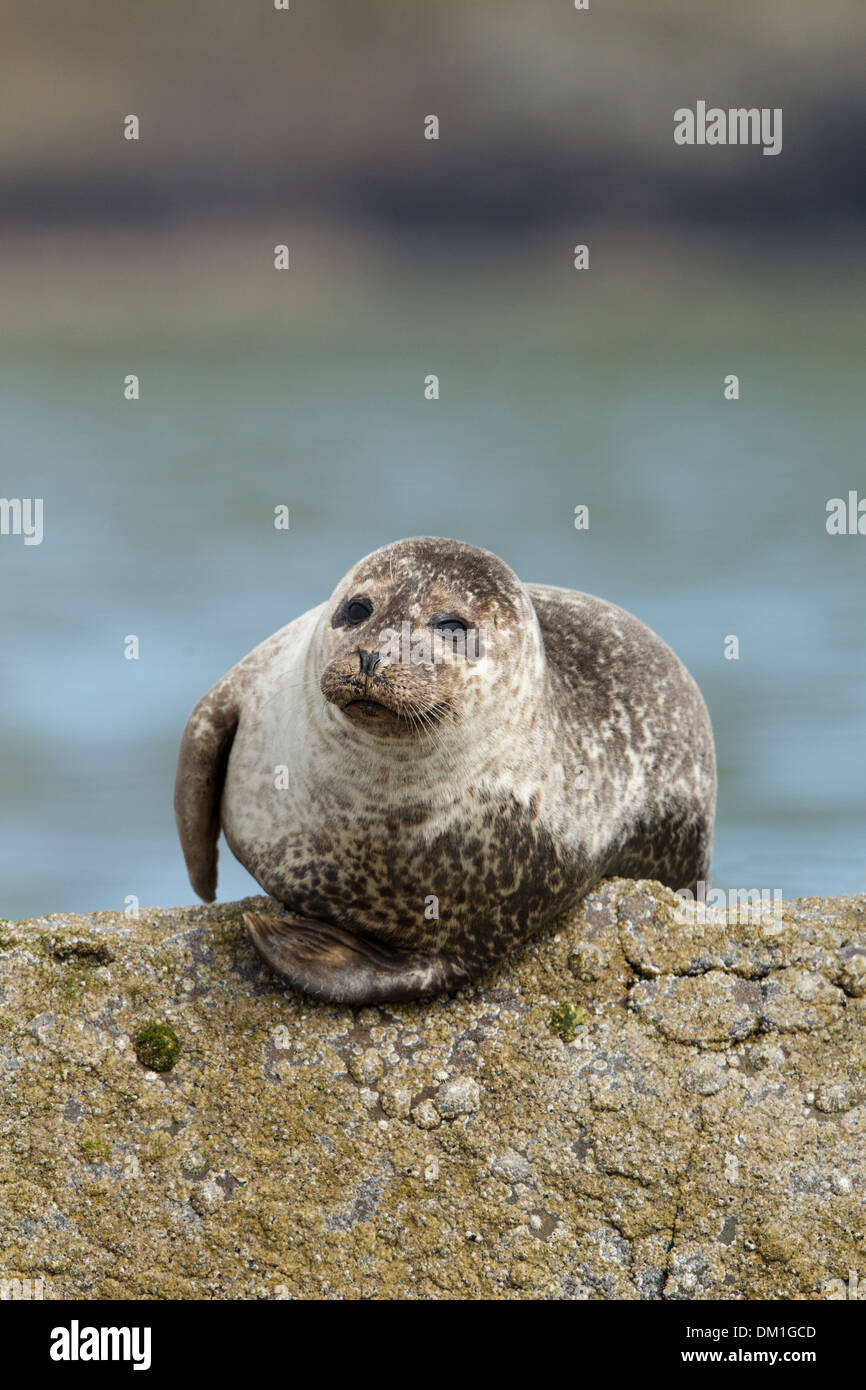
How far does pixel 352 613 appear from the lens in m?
5.20

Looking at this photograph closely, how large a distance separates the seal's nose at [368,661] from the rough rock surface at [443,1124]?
122 centimetres

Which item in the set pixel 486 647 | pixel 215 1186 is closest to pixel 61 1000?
pixel 215 1186

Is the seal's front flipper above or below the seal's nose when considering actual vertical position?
below

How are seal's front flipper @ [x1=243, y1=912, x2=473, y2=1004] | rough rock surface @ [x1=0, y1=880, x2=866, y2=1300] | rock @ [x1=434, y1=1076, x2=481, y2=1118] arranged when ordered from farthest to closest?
seal's front flipper @ [x1=243, y1=912, x2=473, y2=1004], rock @ [x1=434, y1=1076, x2=481, y2=1118], rough rock surface @ [x1=0, y1=880, x2=866, y2=1300]

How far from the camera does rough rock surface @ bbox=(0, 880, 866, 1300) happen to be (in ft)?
15.7

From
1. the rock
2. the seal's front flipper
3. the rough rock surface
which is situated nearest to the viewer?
the rough rock surface

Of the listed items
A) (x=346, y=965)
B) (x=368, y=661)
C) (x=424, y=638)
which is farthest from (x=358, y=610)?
(x=346, y=965)

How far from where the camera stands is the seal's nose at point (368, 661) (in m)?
4.79

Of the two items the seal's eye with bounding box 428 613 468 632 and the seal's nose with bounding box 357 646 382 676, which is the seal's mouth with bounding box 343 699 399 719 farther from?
the seal's eye with bounding box 428 613 468 632

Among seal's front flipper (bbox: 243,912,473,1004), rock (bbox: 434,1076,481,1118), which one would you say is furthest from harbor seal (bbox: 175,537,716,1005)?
rock (bbox: 434,1076,481,1118)

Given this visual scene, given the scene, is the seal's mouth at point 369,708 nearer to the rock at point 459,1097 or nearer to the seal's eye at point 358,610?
the seal's eye at point 358,610

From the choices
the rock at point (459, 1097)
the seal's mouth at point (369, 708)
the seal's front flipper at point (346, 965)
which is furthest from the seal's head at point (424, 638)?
the rock at point (459, 1097)

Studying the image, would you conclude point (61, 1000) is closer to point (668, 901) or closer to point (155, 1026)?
point (155, 1026)

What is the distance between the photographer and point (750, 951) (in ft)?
17.6
